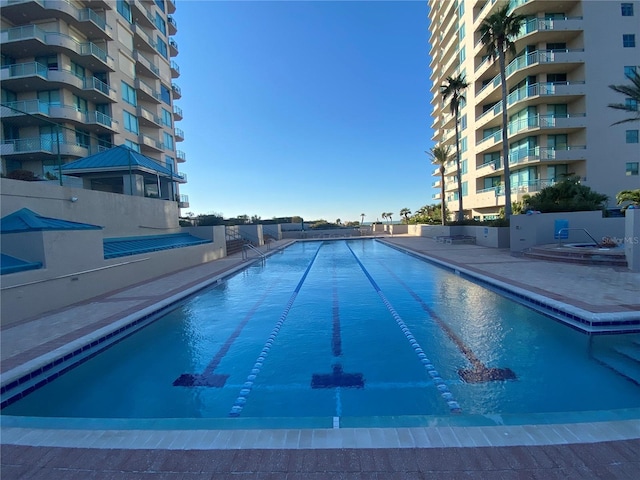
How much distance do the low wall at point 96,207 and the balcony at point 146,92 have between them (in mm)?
16736

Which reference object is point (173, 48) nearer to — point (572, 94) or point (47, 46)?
point (47, 46)

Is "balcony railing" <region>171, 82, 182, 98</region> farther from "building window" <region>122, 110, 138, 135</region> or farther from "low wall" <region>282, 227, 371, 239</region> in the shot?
"low wall" <region>282, 227, 371, 239</region>

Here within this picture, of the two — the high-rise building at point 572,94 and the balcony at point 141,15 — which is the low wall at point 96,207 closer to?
the balcony at point 141,15

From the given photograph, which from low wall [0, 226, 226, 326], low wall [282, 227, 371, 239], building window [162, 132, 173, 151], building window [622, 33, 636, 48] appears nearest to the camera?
low wall [0, 226, 226, 326]

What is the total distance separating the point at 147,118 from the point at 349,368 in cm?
3144

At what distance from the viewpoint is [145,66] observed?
92.8 ft

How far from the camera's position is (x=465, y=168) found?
115 ft

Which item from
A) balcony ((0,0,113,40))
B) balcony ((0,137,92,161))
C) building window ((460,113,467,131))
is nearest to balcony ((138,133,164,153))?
balcony ((0,137,92,161))

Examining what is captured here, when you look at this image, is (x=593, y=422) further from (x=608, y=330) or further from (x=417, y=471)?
(x=608, y=330)

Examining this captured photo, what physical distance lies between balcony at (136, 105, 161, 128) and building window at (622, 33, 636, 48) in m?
40.1

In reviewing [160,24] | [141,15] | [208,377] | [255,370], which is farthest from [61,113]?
[255,370]

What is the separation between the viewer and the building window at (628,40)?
934 inches

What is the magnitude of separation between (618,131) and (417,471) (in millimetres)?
32862

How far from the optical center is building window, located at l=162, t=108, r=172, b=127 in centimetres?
3171
